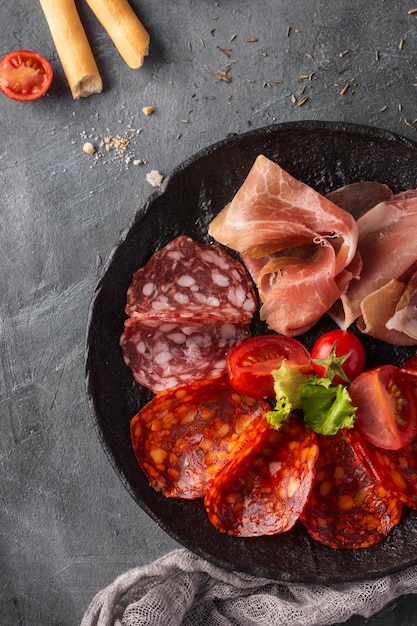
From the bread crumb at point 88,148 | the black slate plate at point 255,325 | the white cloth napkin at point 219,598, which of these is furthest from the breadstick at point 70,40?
the white cloth napkin at point 219,598

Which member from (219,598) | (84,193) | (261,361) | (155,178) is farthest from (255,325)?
(219,598)

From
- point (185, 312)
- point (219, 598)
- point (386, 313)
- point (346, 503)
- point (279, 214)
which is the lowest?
point (219, 598)

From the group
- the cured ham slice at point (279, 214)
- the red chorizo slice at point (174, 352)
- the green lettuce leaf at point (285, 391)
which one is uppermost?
the cured ham slice at point (279, 214)

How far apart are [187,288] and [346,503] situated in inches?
34.5

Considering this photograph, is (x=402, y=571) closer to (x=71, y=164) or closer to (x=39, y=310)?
(x=39, y=310)

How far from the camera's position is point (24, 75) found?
259cm

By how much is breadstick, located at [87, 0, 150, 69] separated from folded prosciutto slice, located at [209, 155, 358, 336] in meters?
0.66

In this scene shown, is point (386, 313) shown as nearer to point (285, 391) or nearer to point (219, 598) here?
point (285, 391)

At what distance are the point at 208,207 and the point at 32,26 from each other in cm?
94

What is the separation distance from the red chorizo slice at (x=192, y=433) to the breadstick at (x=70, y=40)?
116cm

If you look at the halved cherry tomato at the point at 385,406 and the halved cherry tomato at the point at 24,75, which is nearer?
the halved cherry tomato at the point at 385,406

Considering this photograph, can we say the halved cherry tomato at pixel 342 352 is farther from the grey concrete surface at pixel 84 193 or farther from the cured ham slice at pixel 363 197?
the grey concrete surface at pixel 84 193

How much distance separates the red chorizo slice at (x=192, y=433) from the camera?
2.39 m

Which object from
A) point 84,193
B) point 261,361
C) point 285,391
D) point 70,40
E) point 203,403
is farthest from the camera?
point 84,193
